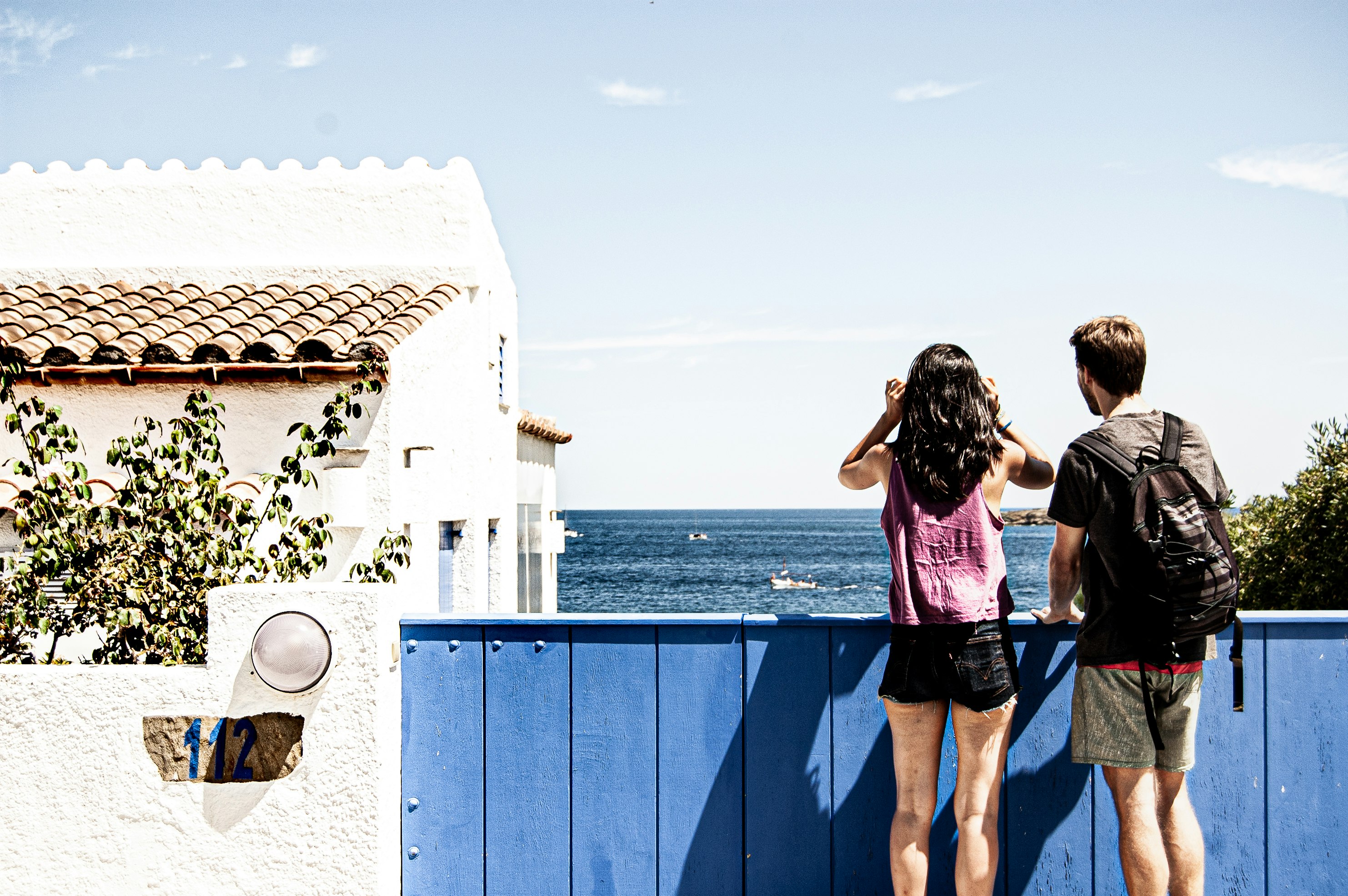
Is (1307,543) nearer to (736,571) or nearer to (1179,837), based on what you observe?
(1179,837)

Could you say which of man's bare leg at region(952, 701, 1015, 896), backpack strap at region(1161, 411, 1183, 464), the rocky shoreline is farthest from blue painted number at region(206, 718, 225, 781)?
the rocky shoreline

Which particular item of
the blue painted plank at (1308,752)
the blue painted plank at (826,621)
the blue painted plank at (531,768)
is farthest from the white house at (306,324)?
the blue painted plank at (1308,752)

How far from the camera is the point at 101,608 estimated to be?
3.84 m

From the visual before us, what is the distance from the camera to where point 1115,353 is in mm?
3129

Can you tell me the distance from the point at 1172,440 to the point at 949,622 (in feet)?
2.97

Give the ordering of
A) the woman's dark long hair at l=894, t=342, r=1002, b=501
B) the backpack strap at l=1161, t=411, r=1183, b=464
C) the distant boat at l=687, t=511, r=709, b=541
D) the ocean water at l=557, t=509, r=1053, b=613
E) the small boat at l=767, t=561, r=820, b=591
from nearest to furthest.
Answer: the backpack strap at l=1161, t=411, r=1183, b=464 → the woman's dark long hair at l=894, t=342, r=1002, b=501 → the ocean water at l=557, t=509, r=1053, b=613 → the small boat at l=767, t=561, r=820, b=591 → the distant boat at l=687, t=511, r=709, b=541

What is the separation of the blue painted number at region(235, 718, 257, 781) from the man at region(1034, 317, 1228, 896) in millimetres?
2799

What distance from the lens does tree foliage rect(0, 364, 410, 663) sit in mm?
3787

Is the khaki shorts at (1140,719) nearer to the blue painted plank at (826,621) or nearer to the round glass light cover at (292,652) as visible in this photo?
the blue painted plank at (826,621)

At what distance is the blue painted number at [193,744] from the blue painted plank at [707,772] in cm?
163

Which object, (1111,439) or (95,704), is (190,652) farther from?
(1111,439)

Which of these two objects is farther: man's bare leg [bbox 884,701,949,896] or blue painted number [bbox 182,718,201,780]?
blue painted number [bbox 182,718,201,780]

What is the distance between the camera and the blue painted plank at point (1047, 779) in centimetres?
340

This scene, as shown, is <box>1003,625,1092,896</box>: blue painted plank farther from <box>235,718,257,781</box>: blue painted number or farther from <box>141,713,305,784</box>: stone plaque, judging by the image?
<box>235,718,257,781</box>: blue painted number
